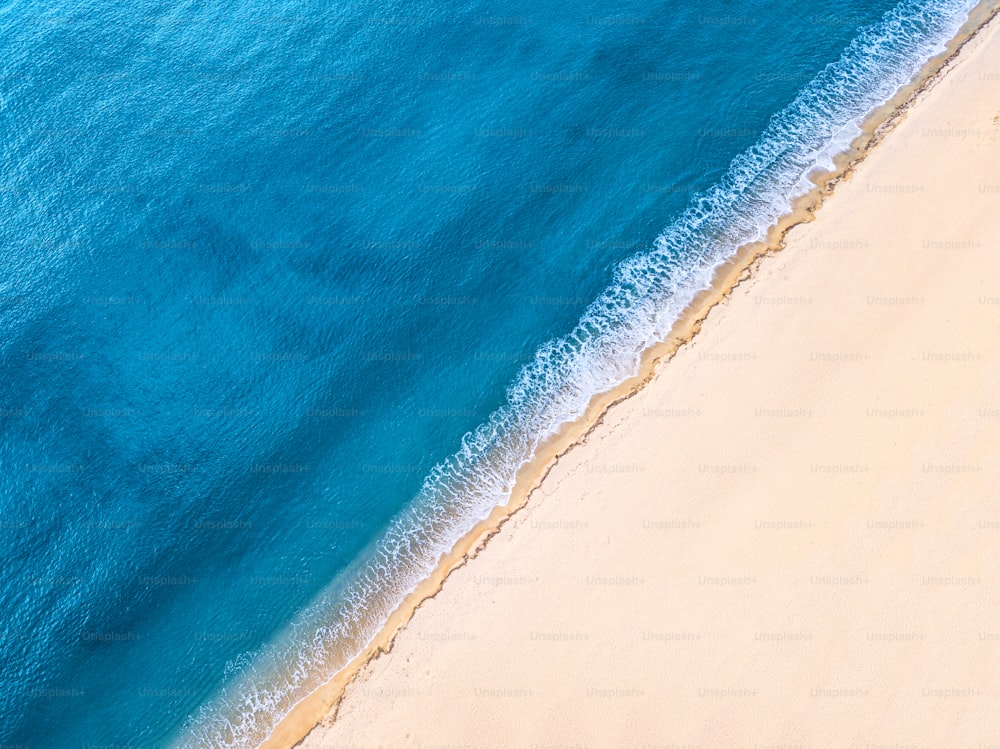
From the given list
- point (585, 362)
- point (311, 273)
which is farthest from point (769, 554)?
point (311, 273)

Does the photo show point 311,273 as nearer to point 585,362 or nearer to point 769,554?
point 585,362

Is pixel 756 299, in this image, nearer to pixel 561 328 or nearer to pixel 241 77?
pixel 561 328

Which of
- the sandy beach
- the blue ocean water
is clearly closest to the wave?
the blue ocean water

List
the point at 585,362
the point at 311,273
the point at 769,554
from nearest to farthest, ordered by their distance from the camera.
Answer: the point at 769,554, the point at 585,362, the point at 311,273

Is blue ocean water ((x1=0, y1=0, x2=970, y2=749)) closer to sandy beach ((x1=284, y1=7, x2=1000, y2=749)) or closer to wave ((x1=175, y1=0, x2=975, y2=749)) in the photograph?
wave ((x1=175, y1=0, x2=975, y2=749))

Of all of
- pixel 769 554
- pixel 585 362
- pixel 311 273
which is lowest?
pixel 769 554
